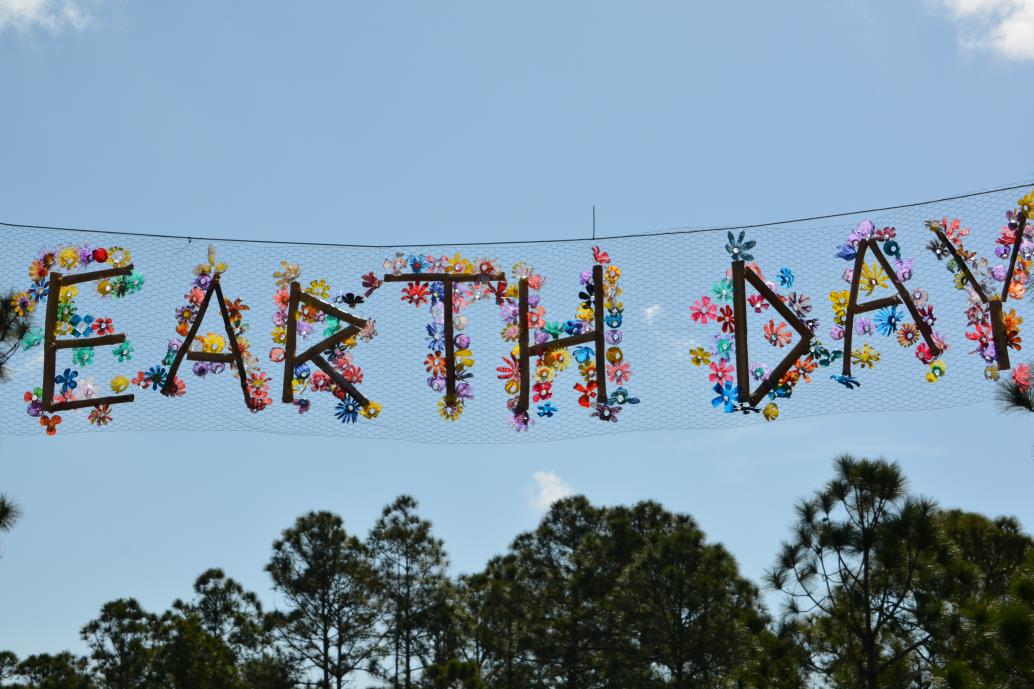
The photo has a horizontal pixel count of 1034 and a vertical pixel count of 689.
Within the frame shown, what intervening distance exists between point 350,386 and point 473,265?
95 centimetres

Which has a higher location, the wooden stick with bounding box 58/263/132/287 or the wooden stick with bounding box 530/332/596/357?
the wooden stick with bounding box 58/263/132/287

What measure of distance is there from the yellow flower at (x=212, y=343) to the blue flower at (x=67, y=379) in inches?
28.8

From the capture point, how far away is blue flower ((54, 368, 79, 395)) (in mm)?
6555

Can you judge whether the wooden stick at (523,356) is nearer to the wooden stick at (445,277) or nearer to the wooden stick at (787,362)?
the wooden stick at (445,277)

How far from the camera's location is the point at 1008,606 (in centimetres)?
683

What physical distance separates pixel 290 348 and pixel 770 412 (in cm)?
262

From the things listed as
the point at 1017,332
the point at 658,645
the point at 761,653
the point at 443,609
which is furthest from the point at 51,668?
the point at 1017,332

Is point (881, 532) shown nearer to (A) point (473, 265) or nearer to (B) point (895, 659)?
(B) point (895, 659)

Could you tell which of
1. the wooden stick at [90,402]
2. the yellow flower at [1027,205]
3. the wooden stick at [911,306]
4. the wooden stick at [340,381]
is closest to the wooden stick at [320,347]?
the wooden stick at [340,381]

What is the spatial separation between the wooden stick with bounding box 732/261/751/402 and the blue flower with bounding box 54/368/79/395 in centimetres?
362

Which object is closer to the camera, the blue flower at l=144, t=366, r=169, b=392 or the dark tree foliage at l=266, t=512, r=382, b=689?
the blue flower at l=144, t=366, r=169, b=392

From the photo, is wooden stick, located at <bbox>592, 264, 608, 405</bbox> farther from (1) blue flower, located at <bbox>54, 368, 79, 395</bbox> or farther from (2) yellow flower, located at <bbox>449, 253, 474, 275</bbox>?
Result: (1) blue flower, located at <bbox>54, 368, 79, 395</bbox>

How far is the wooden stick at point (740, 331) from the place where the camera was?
6117 millimetres

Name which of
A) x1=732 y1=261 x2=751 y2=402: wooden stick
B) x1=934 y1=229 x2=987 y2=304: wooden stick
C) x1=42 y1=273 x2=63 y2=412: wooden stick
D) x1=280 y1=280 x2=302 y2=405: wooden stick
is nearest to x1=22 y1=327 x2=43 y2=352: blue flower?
x1=42 y1=273 x2=63 y2=412: wooden stick
